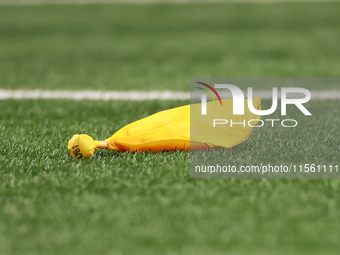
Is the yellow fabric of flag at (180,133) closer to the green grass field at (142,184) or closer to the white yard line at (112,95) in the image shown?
the green grass field at (142,184)

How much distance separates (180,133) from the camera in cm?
206

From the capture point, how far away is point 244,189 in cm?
163

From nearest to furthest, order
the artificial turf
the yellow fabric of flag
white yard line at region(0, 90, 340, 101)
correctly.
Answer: the artificial turf → the yellow fabric of flag → white yard line at region(0, 90, 340, 101)

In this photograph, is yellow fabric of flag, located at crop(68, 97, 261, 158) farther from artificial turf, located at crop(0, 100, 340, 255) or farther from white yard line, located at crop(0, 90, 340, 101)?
white yard line, located at crop(0, 90, 340, 101)

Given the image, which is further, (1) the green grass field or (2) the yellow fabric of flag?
(2) the yellow fabric of flag

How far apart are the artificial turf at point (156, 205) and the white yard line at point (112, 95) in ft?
5.46

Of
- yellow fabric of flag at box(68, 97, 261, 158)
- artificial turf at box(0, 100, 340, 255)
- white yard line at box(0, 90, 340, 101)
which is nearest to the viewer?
artificial turf at box(0, 100, 340, 255)

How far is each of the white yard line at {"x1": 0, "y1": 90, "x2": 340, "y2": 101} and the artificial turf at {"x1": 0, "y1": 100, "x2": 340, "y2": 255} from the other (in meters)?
1.66

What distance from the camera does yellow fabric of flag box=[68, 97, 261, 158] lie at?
6.71 feet

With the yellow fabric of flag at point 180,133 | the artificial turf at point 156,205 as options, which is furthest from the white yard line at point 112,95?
the yellow fabric of flag at point 180,133

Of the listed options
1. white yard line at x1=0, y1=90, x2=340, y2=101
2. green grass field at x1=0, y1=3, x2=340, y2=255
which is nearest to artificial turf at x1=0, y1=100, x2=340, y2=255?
green grass field at x1=0, y1=3, x2=340, y2=255

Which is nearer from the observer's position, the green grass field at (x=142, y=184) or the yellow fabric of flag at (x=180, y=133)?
the green grass field at (x=142, y=184)

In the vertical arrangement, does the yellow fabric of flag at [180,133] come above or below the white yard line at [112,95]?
below

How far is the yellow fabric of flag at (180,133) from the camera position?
2.04 m
